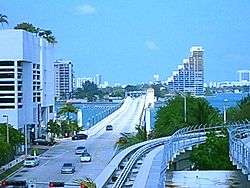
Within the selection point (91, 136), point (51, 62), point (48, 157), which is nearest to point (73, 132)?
point (91, 136)

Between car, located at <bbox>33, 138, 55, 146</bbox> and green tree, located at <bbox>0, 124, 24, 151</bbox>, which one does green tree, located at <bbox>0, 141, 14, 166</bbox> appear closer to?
green tree, located at <bbox>0, 124, 24, 151</bbox>

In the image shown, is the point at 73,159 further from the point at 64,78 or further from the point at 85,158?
the point at 64,78

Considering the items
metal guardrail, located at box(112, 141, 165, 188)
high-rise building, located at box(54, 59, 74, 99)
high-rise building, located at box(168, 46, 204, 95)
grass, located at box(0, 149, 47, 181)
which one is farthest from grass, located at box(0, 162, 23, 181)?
high-rise building, located at box(54, 59, 74, 99)

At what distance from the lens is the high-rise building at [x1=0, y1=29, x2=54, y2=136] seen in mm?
64438

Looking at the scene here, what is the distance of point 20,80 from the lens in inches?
2608

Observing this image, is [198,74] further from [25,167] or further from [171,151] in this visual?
[171,151]

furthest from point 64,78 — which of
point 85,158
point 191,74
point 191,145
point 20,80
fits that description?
point 191,145

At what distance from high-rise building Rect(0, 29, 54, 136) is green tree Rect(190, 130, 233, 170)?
104 feet

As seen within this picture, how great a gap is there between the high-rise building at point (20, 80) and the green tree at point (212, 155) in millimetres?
31595

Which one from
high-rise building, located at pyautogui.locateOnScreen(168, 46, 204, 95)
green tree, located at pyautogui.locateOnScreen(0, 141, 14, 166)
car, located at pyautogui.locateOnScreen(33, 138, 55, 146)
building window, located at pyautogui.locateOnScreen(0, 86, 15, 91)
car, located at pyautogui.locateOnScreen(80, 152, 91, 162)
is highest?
high-rise building, located at pyautogui.locateOnScreen(168, 46, 204, 95)

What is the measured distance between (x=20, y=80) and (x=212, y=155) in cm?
3645

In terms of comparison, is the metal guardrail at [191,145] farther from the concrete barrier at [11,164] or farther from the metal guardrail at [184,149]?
the concrete barrier at [11,164]

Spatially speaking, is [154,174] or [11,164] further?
[11,164]

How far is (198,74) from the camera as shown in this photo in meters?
159
